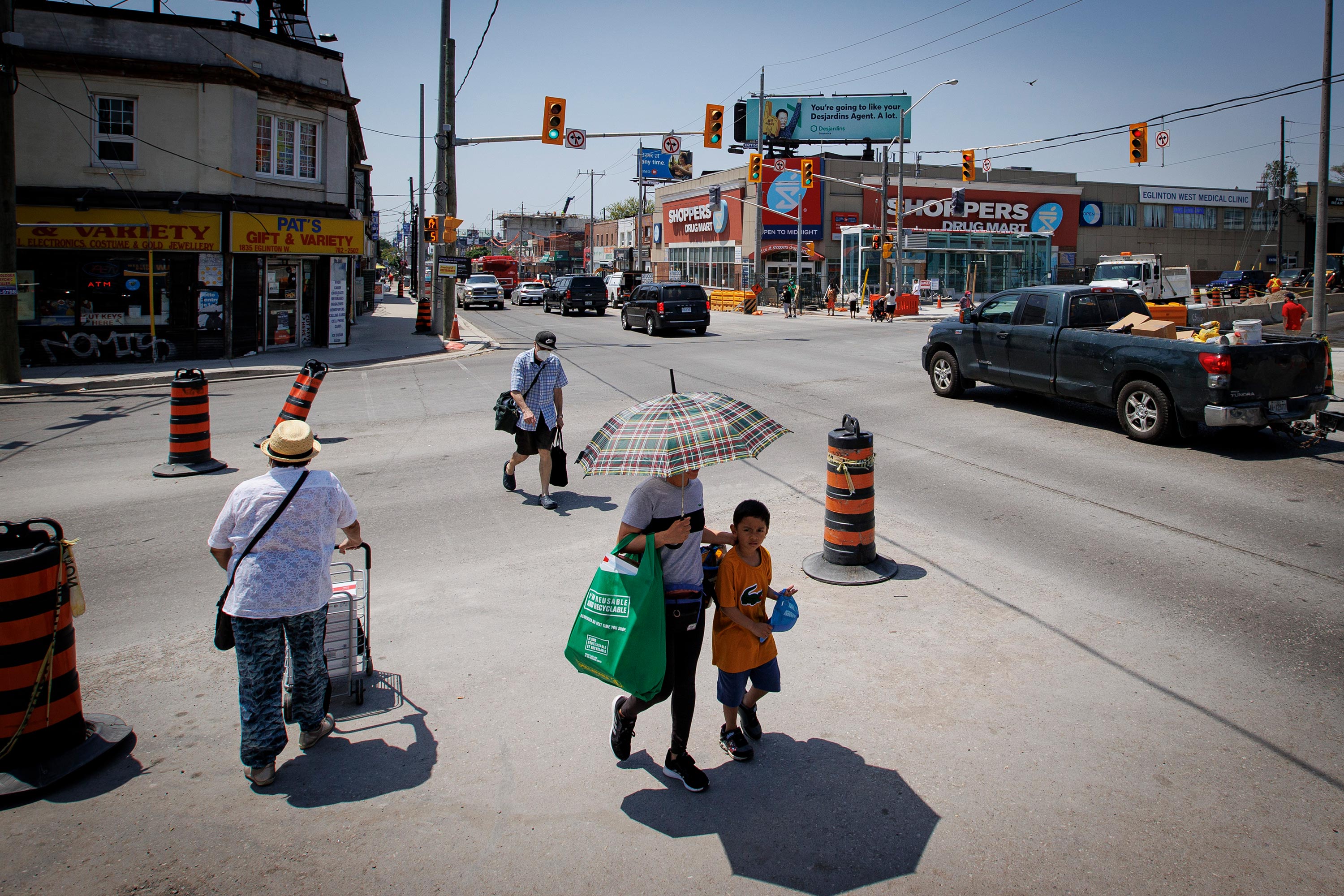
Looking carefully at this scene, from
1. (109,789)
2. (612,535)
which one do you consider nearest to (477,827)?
(109,789)

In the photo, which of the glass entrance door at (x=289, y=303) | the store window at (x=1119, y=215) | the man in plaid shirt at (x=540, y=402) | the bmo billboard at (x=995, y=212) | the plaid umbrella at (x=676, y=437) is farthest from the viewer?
the store window at (x=1119, y=215)

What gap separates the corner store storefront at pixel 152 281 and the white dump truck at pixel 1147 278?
25.5 meters

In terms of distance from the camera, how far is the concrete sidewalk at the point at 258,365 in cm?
1741

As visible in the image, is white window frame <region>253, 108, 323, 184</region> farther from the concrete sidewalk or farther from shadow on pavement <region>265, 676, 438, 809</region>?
shadow on pavement <region>265, 676, 438, 809</region>

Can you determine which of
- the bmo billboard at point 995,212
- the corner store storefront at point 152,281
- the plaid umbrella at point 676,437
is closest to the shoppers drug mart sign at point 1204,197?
the bmo billboard at point 995,212

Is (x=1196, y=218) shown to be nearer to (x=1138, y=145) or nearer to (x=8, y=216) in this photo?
(x=1138, y=145)

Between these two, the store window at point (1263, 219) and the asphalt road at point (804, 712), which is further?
the store window at point (1263, 219)

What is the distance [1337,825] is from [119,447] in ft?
42.2

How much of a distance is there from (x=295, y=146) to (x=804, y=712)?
922 inches

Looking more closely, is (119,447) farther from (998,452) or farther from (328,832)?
(998,452)

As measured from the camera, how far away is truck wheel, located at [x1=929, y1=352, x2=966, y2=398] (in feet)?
48.6

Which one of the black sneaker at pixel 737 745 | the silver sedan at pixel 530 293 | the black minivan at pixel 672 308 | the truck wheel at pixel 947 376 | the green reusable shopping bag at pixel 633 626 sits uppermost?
the silver sedan at pixel 530 293

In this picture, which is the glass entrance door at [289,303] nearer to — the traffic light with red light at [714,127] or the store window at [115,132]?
the store window at [115,132]

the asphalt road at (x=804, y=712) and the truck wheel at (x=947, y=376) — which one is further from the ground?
the truck wheel at (x=947, y=376)
